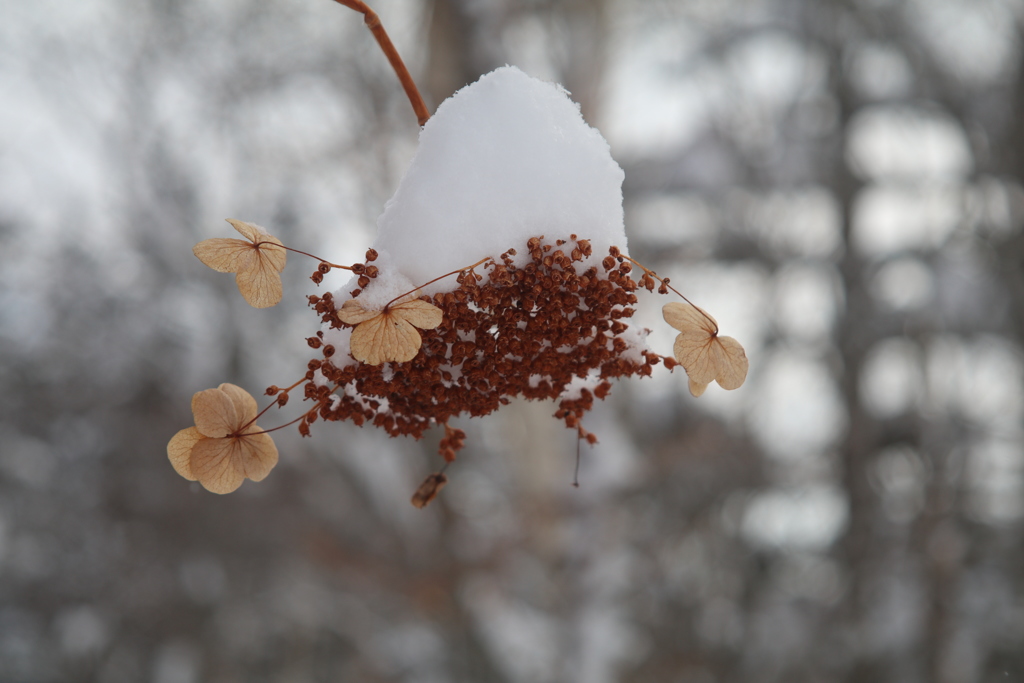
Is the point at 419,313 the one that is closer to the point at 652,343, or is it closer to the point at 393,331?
the point at 393,331

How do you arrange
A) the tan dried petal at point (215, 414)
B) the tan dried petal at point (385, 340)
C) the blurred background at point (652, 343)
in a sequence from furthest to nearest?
the blurred background at point (652, 343)
the tan dried petal at point (215, 414)
the tan dried petal at point (385, 340)

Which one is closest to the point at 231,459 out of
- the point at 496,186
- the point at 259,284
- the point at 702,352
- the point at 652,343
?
the point at 259,284

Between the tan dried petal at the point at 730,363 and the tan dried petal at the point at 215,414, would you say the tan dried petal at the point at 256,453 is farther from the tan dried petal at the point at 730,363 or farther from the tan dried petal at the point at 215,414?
the tan dried petal at the point at 730,363

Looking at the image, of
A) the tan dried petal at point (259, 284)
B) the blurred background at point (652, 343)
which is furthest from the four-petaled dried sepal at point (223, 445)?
the blurred background at point (652, 343)

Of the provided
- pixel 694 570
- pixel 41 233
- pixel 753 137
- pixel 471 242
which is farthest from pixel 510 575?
pixel 471 242

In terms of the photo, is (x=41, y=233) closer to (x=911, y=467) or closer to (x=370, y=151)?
(x=370, y=151)

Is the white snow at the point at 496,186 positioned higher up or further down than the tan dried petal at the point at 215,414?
higher up
